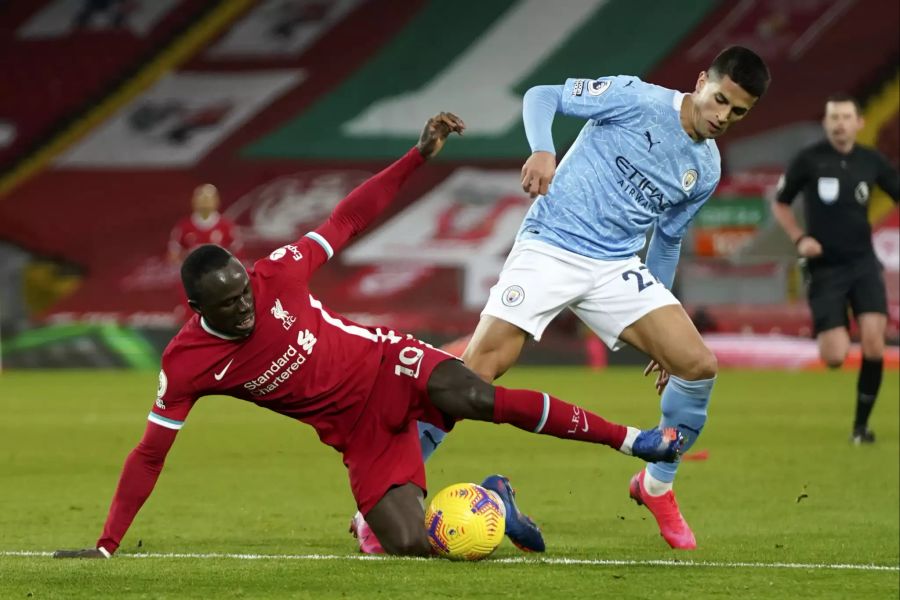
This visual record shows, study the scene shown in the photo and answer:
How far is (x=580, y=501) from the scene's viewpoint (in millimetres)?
7887

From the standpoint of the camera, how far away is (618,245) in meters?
6.39

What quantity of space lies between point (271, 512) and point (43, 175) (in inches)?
668

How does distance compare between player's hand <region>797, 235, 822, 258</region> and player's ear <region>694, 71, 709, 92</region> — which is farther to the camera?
player's hand <region>797, 235, 822, 258</region>

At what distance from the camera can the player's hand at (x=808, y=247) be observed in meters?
10.0

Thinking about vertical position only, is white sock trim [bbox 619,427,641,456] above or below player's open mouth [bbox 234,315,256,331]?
below

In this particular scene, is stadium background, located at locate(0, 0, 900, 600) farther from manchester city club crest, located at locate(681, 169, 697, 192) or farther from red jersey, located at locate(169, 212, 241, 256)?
manchester city club crest, located at locate(681, 169, 697, 192)

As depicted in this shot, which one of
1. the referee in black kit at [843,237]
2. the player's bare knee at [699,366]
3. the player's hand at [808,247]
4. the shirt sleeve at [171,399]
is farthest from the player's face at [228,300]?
the referee in black kit at [843,237]

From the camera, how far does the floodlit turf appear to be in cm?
507

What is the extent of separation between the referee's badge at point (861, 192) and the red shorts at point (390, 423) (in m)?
5.37

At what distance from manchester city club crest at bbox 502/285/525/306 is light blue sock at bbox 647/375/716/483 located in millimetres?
698

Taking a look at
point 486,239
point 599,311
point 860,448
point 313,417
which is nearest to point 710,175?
point 599,311

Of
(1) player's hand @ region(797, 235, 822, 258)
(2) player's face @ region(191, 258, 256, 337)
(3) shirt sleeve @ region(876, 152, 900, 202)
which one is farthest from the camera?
(3) shirt sleeve @ region(876, 152, 900, 202)

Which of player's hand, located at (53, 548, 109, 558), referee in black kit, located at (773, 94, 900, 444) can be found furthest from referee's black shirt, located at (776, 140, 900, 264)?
player's hand, located at (53, 548, 109, 558)

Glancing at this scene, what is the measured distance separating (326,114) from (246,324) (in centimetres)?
1816
